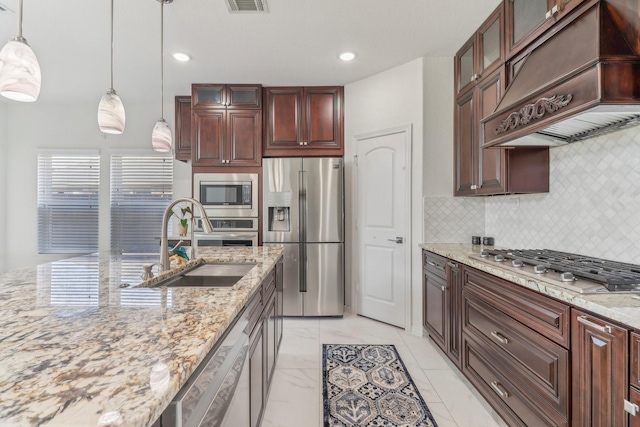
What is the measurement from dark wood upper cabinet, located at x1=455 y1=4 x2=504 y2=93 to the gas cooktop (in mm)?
1423

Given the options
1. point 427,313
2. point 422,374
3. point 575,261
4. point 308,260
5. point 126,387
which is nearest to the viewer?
point 126,387

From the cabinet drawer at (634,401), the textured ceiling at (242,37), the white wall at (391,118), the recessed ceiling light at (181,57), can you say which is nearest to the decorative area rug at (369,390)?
the white wall at (391,118)

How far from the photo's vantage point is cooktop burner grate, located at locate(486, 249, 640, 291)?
118 cm

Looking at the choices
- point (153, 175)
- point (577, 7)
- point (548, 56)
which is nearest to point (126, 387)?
point (548, 56)

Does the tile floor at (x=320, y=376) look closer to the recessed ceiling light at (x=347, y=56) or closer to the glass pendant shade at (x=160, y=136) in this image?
the glass pendant shade at (x=160, y=136)

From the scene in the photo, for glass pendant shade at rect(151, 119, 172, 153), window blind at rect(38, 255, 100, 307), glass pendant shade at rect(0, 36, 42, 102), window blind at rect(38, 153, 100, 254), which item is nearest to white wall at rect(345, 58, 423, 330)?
glass pendant shade at rect(151, 119, 172, 153)

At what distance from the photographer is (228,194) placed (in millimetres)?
3463

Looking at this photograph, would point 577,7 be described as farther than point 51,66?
No

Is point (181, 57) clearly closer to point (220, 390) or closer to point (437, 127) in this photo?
point (437, 127)

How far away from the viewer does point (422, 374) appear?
7.36ft

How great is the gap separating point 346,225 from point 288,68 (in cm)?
188

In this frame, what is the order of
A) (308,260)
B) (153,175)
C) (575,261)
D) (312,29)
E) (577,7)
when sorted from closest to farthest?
(577,7) → (575,261) → (312,29) → (308,260) → (153,175)

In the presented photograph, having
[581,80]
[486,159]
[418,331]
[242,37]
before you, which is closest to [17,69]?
[242,37]

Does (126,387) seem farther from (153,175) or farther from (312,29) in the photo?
(153,175)
